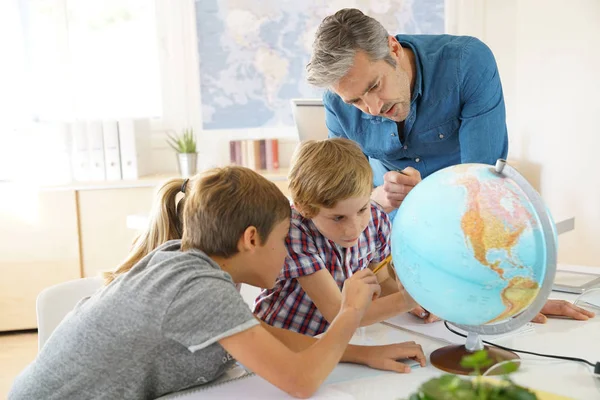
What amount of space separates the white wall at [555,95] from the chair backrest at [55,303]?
255cm

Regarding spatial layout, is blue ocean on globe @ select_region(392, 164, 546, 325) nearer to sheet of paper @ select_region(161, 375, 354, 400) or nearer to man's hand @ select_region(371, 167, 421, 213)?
sheet of paper @ select_region(161, 375, 354, 400)

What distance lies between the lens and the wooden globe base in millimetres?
1153

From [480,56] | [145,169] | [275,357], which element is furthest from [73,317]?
[145,169]

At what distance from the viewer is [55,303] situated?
5.01 ft

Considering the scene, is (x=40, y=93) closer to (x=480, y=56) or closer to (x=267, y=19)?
(x=267, y=19)

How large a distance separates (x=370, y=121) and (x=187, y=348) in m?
0.99

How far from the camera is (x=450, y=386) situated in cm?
68

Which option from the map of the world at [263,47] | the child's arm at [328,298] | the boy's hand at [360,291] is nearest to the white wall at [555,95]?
the map of the world at [263,47]

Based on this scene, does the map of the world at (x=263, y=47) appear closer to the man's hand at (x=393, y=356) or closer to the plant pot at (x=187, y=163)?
the plant pot at (x=187, y=163)

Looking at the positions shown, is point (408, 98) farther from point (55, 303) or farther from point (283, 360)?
point (55, 303)

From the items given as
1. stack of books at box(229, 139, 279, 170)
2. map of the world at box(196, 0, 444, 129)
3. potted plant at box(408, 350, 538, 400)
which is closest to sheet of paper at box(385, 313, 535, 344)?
potted plant at box(408, 350, 538, 400)

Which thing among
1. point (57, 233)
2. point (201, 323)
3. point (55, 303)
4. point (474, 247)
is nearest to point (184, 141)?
point (57, 233)

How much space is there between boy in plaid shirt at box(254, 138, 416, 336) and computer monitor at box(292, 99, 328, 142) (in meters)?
0.68

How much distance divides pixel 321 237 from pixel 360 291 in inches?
12.1
